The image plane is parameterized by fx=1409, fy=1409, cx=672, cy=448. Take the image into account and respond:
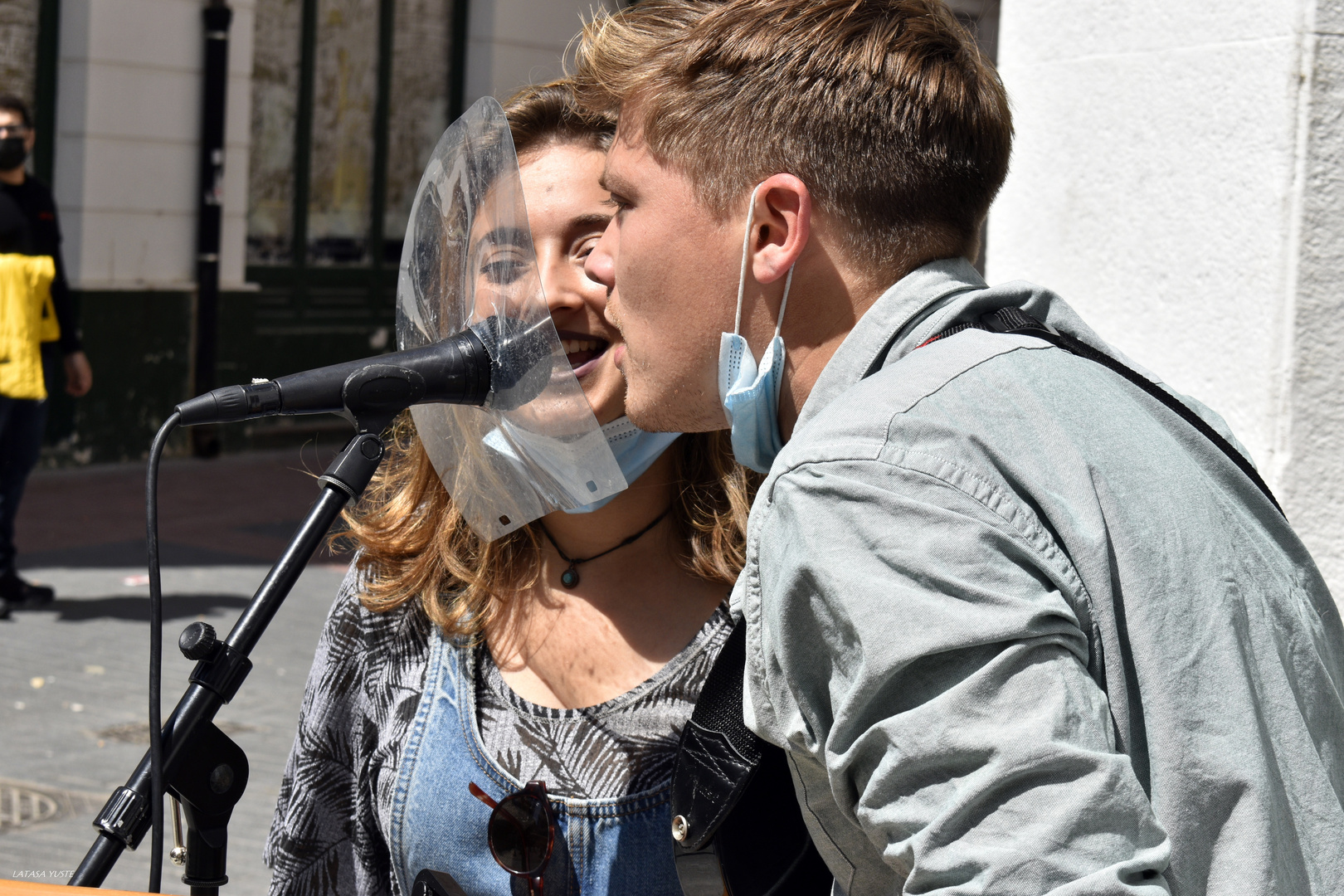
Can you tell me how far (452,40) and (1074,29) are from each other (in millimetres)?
10164

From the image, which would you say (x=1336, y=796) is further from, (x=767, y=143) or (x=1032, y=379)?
(x=767, y=143)

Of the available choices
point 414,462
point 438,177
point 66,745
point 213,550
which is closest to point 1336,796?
point 438,177

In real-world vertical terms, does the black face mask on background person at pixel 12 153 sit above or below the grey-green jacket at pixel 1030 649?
above

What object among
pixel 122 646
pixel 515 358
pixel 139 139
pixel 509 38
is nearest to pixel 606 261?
pixel 515 358

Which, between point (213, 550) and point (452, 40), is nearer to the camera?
point (213, 550)

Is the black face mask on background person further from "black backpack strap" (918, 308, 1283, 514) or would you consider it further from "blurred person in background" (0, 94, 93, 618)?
"black backpack strap" (918, 308, 1283, 514)

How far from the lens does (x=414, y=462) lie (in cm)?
235

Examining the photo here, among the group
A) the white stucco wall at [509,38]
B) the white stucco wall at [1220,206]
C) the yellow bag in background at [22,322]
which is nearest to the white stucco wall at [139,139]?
the white stucco wall at [509,38]

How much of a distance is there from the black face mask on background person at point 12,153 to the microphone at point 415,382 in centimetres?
621

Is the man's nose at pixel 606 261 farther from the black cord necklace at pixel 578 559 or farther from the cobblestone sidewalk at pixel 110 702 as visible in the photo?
the cobblestone sidewalk at pixel 110 702

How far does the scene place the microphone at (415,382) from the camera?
1.64 m

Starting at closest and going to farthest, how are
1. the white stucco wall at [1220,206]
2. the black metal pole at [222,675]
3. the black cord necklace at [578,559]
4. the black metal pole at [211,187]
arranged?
the black metal pole at [222,675] < the black cord necklace at [578,559] < the white stucco wall at [1220,206] < the black metal pole at [211,187]

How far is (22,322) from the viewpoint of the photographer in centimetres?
682

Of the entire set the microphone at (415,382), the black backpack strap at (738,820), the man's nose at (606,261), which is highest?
the man's nose at (606,261)
